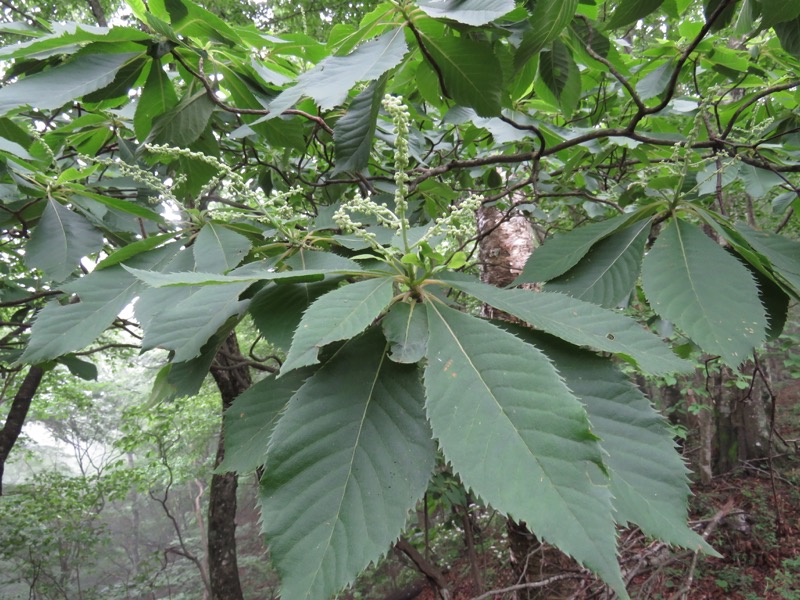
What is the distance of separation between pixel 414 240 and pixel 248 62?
1016mm

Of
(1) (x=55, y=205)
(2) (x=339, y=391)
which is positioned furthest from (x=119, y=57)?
(2) (x=339, y=391)

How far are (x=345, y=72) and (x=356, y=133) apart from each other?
29cm

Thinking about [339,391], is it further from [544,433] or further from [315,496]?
[544,433]

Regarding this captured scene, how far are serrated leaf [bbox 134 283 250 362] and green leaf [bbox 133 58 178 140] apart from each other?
0.99 m

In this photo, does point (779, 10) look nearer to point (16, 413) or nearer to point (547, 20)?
point (547, 20)

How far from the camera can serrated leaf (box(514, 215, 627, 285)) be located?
1.04m

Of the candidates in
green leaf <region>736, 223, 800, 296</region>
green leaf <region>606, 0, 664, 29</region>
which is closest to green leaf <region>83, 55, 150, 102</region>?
green leaf <region>606, 0, 664, 29</region>

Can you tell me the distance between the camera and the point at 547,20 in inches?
33.9

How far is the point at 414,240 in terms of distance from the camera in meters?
0.99

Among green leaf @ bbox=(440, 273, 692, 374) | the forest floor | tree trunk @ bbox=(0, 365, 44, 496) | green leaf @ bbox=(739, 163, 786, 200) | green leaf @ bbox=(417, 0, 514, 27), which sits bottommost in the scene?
the forest floor

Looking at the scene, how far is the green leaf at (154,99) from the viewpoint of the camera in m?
1.43

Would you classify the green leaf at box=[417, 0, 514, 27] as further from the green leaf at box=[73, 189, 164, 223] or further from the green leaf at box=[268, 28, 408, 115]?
the green leaf at box=[73, 189, 164, 223]

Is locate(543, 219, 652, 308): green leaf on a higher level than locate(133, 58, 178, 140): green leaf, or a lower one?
lower

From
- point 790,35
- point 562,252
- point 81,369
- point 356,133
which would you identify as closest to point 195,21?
point 356,133
